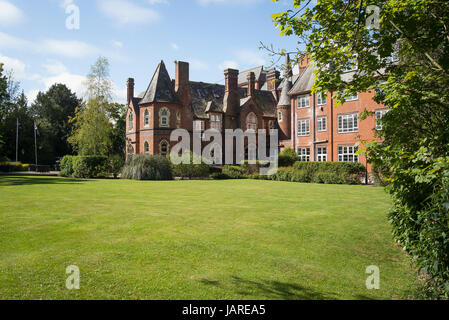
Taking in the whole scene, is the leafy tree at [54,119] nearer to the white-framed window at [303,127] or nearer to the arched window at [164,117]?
the arched window at [164,117]

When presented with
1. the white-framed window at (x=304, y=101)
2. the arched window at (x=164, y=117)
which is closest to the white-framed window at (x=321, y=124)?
the white-framed window at (x=304, y=101)

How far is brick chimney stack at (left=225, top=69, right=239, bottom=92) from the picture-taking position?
149 feet

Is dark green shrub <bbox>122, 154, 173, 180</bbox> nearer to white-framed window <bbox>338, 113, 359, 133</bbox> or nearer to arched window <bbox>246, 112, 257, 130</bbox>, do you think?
white-framed window <bbox>338, 113, 359, 133</bbox>

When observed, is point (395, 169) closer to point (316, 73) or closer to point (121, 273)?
point (316, 73)

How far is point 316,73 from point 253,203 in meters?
6.88

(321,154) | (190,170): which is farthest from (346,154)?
(190,170)

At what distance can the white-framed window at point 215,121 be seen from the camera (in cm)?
4475

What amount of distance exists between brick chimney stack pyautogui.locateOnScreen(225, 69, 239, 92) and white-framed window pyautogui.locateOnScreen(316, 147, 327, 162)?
16568 mm

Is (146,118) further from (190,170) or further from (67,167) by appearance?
(190,170)

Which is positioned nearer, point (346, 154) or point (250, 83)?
point (346, 154)

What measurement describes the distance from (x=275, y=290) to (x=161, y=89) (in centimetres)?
3895

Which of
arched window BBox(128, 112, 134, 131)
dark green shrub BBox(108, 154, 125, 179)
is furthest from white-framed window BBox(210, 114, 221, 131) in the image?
dark green shrub BBox(108, 154, 125, 179)

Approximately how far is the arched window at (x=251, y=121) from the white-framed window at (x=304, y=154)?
35.2ft

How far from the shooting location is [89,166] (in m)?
31.5
